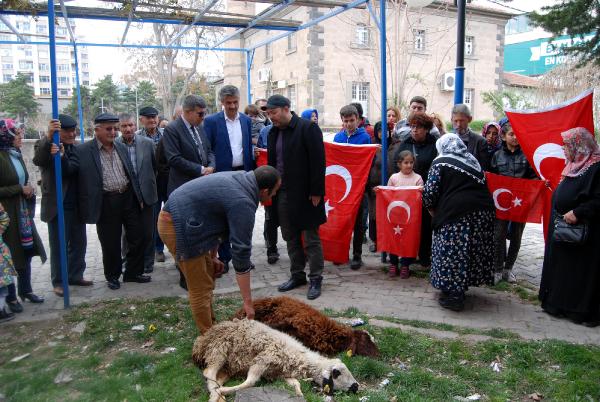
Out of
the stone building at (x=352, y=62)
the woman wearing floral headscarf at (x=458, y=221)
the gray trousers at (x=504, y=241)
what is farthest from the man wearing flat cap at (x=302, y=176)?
the stone building at (x=352, y=62)

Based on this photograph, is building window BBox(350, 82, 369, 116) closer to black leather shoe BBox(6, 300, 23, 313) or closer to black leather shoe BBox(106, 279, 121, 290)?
black leather shoe BBox(106, 279, 121, 290)

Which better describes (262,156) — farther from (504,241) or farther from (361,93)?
(361,93)

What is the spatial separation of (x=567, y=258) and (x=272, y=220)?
3476 millimetres

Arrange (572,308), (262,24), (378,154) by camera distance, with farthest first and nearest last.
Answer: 1. (262,24)
2. (378,154)
3. (572,308)

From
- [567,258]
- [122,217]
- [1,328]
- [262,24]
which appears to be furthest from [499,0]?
[1,328]

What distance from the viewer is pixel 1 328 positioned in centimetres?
470

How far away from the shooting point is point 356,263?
6.34m

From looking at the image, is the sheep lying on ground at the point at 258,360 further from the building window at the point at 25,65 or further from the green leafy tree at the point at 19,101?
the building window at the point at 25,65

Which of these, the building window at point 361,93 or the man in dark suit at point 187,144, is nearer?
the man in dark suit at point 187,144

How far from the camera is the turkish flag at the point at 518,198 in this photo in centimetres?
554

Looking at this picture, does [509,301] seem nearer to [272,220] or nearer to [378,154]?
[378,154]

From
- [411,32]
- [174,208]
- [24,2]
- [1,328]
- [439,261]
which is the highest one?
[411,32]

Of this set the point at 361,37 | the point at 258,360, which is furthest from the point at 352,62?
the point at 258,360

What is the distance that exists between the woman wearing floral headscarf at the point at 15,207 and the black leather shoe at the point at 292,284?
270cm
